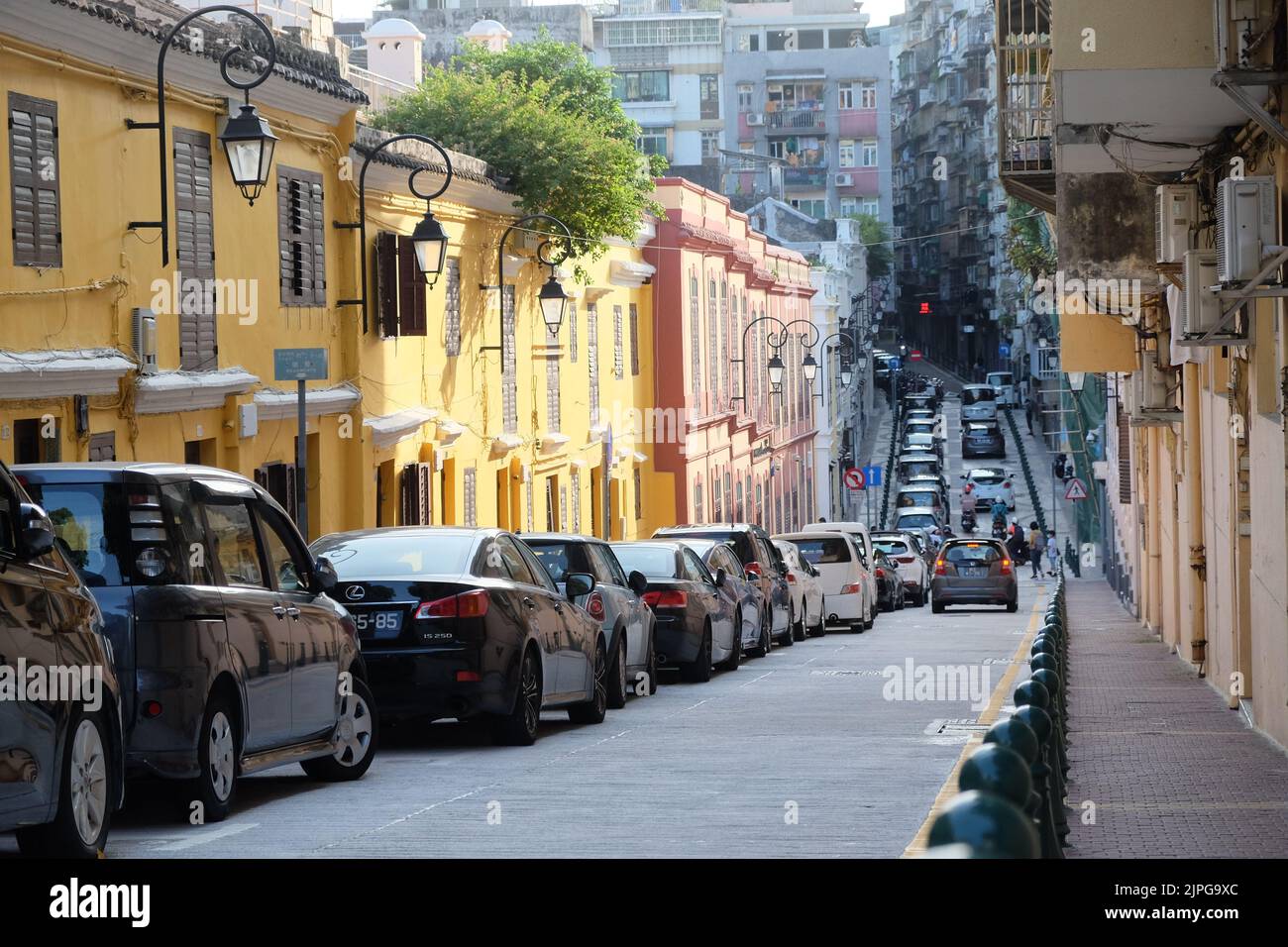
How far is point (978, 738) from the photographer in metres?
15.0

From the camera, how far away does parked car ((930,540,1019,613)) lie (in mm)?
40562

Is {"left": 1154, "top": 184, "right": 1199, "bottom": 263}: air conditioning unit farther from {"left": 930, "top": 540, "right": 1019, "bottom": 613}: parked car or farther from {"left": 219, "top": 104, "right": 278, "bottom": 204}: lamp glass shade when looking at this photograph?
{"left": 930, "top": 540, "right": 1019, "bottom": 613}: parked car

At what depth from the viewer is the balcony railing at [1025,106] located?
2388 centimetres

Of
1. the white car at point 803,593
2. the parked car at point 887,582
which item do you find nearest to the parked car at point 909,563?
the parked car at point 887,582

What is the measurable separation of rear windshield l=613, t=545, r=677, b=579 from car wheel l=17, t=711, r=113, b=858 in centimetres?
1313

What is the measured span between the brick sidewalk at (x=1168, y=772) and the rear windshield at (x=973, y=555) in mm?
17070

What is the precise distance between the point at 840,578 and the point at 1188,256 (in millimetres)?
20149

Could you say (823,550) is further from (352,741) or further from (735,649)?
(352,741)

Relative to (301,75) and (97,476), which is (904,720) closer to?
(97,476)

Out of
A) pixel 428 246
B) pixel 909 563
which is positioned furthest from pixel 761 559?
pixel 909 563

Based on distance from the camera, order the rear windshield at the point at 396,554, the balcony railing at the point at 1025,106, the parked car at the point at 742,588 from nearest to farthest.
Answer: the rear windshield at the point at 396,554 < the balcony railing at the point at 1025,106 < the parked car at the point at 742,588

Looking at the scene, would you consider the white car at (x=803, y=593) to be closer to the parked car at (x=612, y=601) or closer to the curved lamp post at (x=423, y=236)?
the curved lamp post at (x=423, y=236)

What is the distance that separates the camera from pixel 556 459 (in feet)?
124
